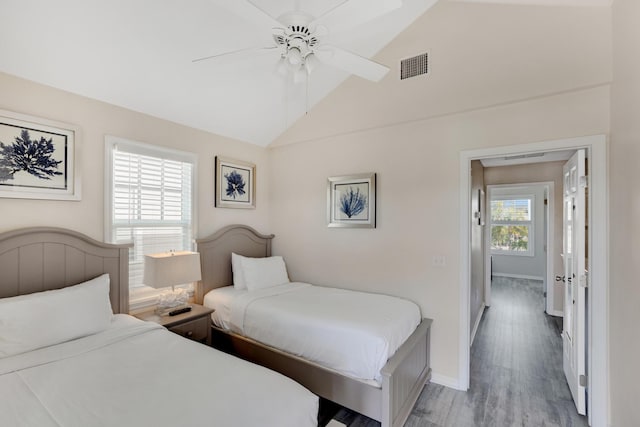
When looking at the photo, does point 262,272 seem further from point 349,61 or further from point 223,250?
point 349,61

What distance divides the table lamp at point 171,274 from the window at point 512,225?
7532mm

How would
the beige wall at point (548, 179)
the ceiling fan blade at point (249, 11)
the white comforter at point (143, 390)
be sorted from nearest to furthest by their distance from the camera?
A: 1. the white comforter at point (143, 390)
2. the ceiling fan blade at point (249, 11)
3. the beige wall at point (548, 179)

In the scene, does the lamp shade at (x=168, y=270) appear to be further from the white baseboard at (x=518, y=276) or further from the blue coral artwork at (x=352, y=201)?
the white baseboard at (x=518, y=276)

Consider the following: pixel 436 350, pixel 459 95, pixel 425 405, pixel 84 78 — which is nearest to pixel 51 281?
pixel 84 78

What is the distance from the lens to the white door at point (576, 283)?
92.0 inches

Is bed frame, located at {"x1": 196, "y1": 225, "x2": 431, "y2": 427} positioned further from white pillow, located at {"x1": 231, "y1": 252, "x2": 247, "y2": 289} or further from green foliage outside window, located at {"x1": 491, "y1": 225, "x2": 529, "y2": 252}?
green foliage outside window, located at {"x1": 491, "y1": 225, "x2": 529, "y2": 252}

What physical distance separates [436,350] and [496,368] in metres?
0.80

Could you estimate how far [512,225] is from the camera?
771 centimetres

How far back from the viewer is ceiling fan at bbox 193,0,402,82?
1446mm

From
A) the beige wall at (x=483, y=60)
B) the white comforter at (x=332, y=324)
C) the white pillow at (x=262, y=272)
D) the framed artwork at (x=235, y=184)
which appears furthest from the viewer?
the framed artwork at (x=235, y=184)

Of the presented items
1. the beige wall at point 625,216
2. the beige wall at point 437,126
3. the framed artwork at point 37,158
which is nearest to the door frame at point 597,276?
the beige wall at point 625,216

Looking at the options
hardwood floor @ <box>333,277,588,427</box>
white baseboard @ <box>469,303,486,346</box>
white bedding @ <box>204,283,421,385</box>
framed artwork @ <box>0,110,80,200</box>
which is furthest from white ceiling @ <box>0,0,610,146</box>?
white baseboard @ <box>469,303,486,346</box>

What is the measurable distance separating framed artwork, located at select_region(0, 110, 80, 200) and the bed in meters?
0.31

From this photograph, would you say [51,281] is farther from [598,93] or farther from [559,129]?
[598,93]
